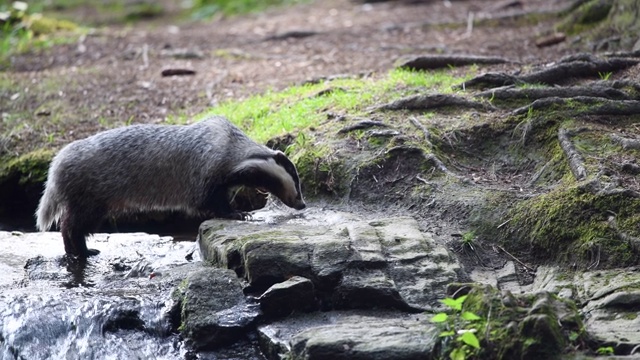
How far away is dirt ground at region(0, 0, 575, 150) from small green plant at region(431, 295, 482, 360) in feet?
18.2

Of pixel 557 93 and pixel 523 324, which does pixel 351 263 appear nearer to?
pixel 523 324

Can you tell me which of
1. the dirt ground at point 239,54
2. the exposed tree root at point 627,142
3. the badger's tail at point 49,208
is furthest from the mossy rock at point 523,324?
the dirt ground at point 239,54

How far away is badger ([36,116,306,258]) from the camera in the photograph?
22.7 ft

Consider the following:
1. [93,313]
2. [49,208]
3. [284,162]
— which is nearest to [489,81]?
[284,162]

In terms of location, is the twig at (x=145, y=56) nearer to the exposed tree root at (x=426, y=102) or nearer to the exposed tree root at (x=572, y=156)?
the exposed tree root at (x=426, y=102)

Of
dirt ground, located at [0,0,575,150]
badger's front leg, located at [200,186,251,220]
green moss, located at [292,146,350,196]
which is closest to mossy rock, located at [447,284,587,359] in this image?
green moss, located at [292,146,350,196]

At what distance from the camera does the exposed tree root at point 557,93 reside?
301 inches

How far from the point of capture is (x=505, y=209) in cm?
626

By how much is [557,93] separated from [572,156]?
1296 millimetres

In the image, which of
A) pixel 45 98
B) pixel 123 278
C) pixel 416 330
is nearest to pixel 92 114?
pixel 45 98

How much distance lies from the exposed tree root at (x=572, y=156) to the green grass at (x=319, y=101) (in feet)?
5.23

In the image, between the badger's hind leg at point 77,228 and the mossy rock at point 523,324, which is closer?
the mossy rock at point 523,324

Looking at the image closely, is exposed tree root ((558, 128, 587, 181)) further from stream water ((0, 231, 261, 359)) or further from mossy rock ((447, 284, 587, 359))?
stream water ((0, 231, 261, 359))

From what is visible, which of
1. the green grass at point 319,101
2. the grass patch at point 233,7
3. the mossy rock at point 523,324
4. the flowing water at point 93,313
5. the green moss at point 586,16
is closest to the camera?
the mossy rock at point 523,324
